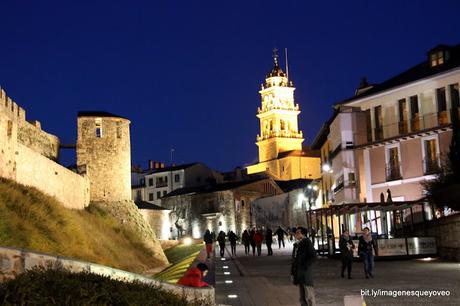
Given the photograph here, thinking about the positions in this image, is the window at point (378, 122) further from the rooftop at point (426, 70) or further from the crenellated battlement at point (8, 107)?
the crenellated battlement at point (8, 107)

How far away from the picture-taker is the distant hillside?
67.6 ft

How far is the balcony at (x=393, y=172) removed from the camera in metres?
39.4

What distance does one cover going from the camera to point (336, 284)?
1758 centimetres

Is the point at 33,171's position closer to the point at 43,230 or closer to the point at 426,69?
the point at 43,230

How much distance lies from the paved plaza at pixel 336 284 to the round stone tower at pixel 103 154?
14852mm

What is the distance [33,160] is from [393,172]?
2216cm

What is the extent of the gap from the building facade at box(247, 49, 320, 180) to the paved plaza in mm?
90219

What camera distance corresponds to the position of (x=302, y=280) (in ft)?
36.4

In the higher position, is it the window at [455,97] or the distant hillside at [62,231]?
the window at [455,97]

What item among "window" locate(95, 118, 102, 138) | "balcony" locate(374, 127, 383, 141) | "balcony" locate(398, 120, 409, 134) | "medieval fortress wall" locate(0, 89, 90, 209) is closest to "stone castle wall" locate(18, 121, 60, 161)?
"medieval fortress wall" locate(0, 89, 90, 209)

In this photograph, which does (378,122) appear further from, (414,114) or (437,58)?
(437,58)

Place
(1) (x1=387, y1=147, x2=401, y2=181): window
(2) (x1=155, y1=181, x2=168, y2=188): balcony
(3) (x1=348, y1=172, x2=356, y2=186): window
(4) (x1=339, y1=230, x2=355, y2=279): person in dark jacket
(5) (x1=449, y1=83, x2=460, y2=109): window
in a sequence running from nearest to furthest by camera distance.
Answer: (4) (x1=339, y1=230, x2=355, y2=279): person in dark jacket → (5) (x1=449, y1=83, x2=460, y2=109): window → (1) (x1=387, y1=147, x2=401, y2=181): window → (3) (x1=348, y1=172, x2=356, y2=186): window → (2) (x1=155, y1=181, x2=168, y2=188): balcony

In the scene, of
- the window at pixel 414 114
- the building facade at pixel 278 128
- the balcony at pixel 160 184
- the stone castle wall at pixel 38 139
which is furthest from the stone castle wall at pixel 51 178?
the building facade at pixel 278 128

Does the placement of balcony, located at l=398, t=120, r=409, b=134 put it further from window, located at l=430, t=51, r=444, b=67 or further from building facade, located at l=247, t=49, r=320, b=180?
building facade, located at l=247, t=49, r=320, b=180
